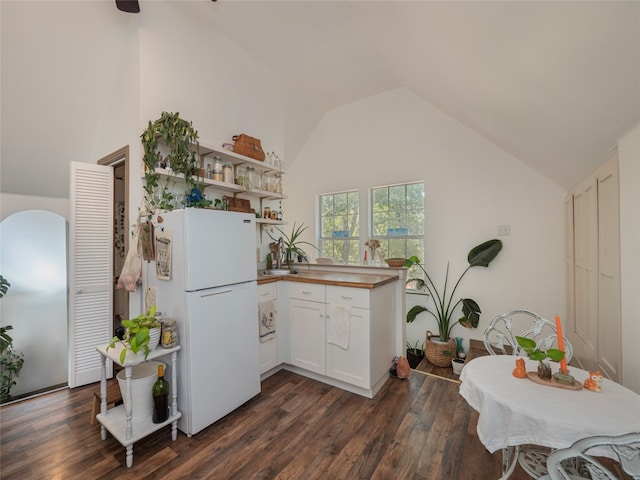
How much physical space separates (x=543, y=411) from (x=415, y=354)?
2.68m

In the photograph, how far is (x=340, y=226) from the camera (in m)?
4.57

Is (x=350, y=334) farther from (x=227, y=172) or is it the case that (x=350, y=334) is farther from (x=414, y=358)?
(x=227, y=172)

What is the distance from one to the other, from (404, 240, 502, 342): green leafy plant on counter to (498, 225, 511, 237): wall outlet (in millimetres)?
121

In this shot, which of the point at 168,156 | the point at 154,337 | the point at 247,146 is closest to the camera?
the point at 154,337

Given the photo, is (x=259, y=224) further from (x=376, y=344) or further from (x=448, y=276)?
(x=448, y=276)

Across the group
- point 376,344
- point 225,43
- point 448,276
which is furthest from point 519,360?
point 225,43

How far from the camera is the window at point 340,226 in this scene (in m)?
4.40

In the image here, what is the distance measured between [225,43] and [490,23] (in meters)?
2.64

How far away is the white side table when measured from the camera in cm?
159

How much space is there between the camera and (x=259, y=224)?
127 inches

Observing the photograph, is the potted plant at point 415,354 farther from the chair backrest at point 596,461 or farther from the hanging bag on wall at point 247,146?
the hanging bag on wall at point 247,146

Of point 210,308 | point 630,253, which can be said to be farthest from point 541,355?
point 210,308

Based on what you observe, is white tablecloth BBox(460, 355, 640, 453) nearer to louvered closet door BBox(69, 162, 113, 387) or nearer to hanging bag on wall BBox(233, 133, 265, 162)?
hanging bag on wall BBox(233, 133, 265, 162)

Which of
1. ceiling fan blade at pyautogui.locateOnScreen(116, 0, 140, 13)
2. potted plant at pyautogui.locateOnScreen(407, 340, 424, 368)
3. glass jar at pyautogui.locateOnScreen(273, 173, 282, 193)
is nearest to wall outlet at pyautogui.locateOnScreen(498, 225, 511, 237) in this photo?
potted plant at pyautogui.locateOnScreen(407, 340, 424, 368)
